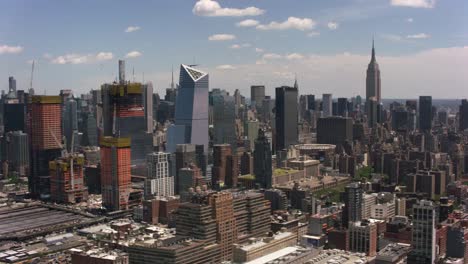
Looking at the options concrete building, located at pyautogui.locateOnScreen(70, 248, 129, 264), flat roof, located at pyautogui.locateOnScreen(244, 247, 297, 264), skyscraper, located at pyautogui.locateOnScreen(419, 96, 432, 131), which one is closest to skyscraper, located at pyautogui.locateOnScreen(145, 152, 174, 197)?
concrete building, located at pyautogui.locateOnScreen(70, 248, 129, 264)

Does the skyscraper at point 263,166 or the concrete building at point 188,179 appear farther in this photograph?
the skyscraper at point 263,166

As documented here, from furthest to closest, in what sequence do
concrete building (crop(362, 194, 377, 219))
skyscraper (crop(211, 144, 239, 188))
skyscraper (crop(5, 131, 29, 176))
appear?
skyscraper (crop(5, 131, 29, 176)) → skyscraper (crop(211, 144, 239, 188)) → concrete building (crop(362, 194, 377, 219))

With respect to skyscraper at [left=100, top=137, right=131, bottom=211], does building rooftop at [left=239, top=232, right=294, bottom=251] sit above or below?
below

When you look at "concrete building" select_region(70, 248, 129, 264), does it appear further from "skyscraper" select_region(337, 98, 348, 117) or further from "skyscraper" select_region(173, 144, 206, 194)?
"skyscraper" select_region(337, 98, 348, 117)

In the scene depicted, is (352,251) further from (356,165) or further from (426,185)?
(356,165)

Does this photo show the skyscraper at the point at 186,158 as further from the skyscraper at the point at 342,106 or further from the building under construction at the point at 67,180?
the skyscraper at the point at 342,106

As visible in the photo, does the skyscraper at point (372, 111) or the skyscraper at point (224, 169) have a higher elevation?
the skyscraper at point (372, 111)

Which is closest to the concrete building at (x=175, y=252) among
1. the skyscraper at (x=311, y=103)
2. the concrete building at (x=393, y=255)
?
the concrete building at (x=393, y=255)

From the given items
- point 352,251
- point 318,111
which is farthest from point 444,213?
point 318,111
